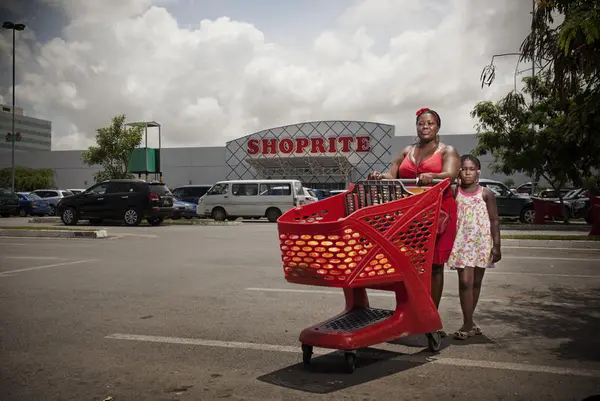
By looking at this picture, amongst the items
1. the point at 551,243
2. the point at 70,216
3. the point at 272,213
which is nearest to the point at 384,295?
the point at 551,243

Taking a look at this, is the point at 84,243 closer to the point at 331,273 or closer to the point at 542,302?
the point at 542,302

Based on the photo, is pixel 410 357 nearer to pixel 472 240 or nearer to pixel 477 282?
pixel 477 282

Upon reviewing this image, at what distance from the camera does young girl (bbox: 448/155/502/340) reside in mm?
5258

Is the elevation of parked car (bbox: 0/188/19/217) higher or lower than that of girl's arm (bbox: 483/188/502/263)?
higher

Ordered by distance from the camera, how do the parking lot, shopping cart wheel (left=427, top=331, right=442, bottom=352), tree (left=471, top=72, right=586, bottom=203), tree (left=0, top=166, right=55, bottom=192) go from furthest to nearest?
tree (left=0, top=166, right=55, bottom=192) < tree (left=471, top=72, right=586, bottom=203) < shopping cart wheel (left=427, top=331, right=442, bottom=352) < the parking lot

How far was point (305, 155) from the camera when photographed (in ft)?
158

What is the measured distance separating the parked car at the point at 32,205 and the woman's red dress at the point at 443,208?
33.4 meters

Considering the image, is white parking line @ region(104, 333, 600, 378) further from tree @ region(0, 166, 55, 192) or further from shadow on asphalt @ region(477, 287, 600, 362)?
tree @ region(0, 166, 55, 192)

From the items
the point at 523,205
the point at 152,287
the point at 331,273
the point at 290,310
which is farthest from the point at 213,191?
the point at 331,273

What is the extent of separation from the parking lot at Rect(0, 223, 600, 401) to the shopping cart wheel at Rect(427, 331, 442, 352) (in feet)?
0.34

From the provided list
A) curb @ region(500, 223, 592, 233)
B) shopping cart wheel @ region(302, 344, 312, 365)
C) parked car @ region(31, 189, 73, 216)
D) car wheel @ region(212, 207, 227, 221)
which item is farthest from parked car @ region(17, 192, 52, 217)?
shopping cart wheel @ region(302, 344, 312, 365)

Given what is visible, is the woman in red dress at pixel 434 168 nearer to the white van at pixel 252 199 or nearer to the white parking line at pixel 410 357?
the white parking line at pixel 410 357

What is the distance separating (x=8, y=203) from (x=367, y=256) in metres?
33.4

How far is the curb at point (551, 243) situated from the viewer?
13625 mm
